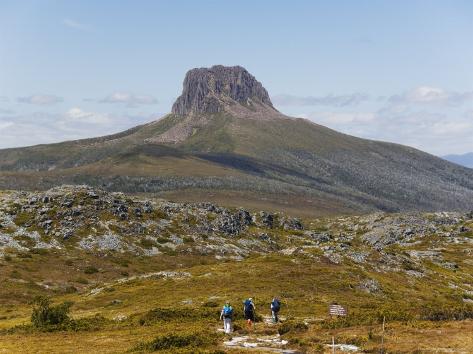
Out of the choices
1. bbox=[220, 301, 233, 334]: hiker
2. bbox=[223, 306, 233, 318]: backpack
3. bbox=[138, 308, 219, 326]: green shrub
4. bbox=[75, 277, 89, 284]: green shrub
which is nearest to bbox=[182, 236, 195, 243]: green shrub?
bbox=[75, 277, 89, 284]: green shrub

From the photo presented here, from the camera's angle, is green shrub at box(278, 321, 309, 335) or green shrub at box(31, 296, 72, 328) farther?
green shrub at box(31, 296, 72, 328)

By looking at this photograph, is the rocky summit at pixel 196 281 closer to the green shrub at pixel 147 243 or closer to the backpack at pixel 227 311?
the green shrub at pixel 147 243

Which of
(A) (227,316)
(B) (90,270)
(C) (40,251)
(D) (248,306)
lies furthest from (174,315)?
(C) (40,251)

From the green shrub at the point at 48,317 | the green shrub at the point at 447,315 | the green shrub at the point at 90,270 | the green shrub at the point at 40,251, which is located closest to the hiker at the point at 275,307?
the green shrub at the point at 447,315

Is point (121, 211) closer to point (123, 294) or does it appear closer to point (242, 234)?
point (242, 234)

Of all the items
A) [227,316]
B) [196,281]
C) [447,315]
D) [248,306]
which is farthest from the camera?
[196,281]

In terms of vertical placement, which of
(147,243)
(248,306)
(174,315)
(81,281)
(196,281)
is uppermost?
(248,306)

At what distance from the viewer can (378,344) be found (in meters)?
41.3

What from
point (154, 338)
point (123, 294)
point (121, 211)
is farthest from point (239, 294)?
point (121, 211)

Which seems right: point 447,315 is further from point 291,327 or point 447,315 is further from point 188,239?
point 188,239

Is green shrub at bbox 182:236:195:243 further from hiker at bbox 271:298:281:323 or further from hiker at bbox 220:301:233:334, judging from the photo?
hiker at bbox 220:301:233:334

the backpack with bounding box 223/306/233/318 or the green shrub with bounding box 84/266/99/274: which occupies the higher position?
the backpack with bounding box 223/306/233/318

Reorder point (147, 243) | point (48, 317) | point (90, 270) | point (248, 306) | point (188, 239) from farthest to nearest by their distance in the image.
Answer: point (188, 239) < point (147, 243) < point (90, 270) < point (48, 317) < point (248, 306)

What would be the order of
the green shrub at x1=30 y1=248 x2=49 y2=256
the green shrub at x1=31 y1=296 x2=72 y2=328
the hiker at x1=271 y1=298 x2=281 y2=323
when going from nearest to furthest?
the hiker at x1=271 y1=298 x2=281 y2=323 → the green shrub at x1=31 y1=296 x2=72 y2=328 → the green shrub at x1=30 y1=248 x2=49 y2=256
